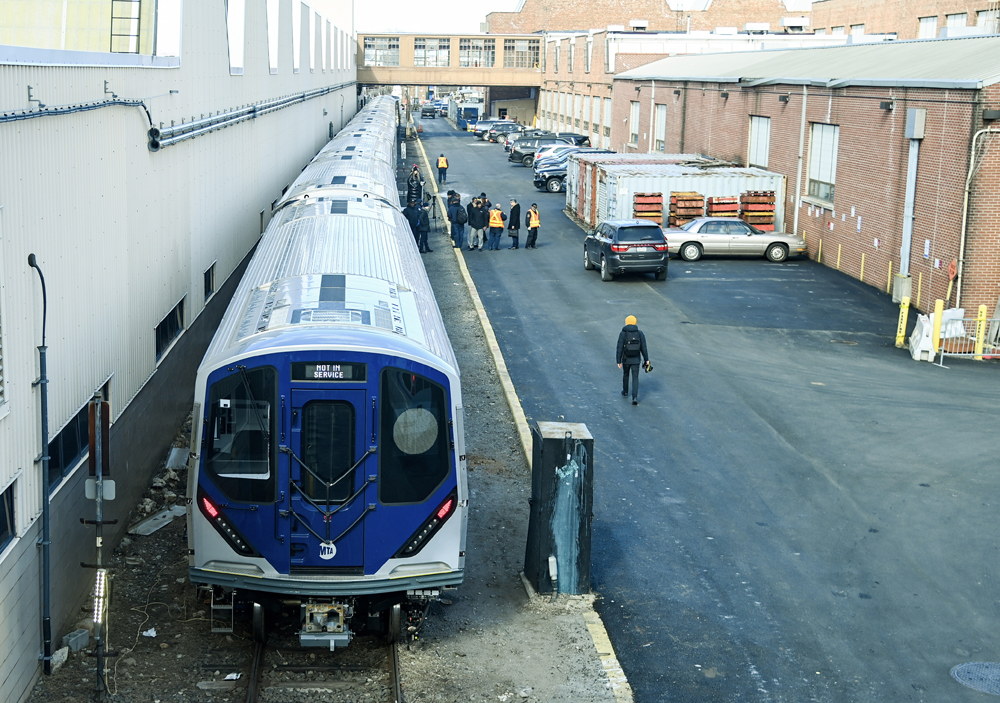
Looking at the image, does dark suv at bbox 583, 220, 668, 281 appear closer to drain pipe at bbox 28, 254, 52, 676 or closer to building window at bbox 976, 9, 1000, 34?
drain pipe at bbox 28, 254, 52, 676

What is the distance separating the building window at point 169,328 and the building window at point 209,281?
8.19 ft

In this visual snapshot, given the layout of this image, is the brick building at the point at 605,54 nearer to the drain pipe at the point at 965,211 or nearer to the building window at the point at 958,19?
the building window at the point at 958,19

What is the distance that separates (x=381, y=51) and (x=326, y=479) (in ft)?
269

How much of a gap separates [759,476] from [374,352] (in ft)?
25.3

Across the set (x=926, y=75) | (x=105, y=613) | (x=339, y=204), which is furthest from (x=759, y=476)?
(x=926, y=75)

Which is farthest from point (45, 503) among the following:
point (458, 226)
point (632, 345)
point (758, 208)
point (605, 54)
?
point (605, 54)

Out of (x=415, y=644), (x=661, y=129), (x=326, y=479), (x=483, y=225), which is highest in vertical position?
(x=661, y=129)

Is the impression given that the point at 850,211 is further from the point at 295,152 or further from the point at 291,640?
the point at 291,640

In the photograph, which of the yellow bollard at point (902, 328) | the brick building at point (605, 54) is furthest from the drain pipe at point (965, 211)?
the brick building at point (605, 54)

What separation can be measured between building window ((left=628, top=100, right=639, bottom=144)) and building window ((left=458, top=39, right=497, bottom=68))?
29.0m

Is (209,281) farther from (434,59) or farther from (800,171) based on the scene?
(434,59)

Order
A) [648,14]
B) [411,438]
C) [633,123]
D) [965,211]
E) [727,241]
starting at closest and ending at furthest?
1. [411,438]
2. [965,211]
3. [727,241]
4. [633,123]
5. [648,14]

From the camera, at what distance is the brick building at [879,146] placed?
79.9 ft

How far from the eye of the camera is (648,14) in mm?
105938
